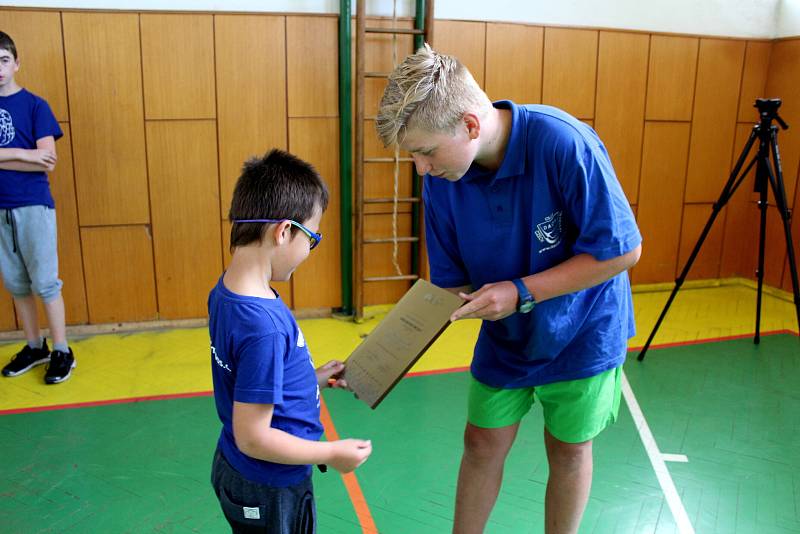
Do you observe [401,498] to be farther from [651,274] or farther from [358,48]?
[651,274]

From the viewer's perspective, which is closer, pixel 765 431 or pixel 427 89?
pixel 427 89

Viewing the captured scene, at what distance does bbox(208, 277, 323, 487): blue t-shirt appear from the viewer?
1453mm

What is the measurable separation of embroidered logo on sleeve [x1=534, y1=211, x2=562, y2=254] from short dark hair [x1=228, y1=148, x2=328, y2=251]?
2.01 ft

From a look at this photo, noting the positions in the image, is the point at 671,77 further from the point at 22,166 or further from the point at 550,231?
the point at 22,166

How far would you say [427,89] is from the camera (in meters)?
1.61

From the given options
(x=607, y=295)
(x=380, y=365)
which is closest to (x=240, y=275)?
(x=380, y=365)

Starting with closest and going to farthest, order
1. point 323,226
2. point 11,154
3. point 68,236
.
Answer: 1. point 11,154
2. point 68,236
3. point 323,226

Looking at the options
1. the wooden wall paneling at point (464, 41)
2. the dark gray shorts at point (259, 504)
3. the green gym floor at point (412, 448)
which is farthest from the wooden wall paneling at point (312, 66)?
the dark gray shorts at point (259, 504)

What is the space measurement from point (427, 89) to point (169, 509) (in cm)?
207

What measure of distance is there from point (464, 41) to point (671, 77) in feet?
6.26

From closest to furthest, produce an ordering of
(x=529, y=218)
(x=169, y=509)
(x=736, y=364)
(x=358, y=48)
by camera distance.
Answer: (x=529, y=218) < (x=169, y=509) < (x=736, y=364) < (x=358, y=48)

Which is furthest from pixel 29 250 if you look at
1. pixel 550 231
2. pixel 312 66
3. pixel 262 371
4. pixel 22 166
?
pixel 550 231

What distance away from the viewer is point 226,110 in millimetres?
4711

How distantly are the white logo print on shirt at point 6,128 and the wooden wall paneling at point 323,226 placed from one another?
1.80 meters
